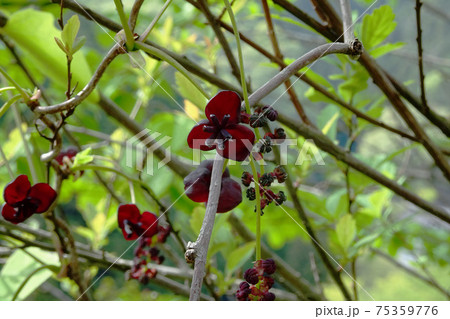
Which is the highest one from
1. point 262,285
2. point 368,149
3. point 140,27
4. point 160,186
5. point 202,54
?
point 368,149

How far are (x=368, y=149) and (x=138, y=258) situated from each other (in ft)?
4.35

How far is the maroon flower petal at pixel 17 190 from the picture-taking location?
332 millimetres

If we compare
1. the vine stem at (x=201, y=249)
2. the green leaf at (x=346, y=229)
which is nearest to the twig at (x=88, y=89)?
the vine stem at (x=201, y=249)

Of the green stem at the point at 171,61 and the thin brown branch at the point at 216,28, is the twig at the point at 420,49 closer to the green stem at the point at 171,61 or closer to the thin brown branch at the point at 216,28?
the thin brown branch at the point at 216,28

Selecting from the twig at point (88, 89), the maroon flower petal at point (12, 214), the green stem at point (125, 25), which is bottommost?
the maroon flower petal at point (12, 214)

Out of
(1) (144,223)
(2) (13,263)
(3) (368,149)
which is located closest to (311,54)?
(1) (144,223)

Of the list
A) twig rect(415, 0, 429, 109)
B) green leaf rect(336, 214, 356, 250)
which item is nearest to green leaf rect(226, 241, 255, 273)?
green leaf rect(336, 214, 356, 250)

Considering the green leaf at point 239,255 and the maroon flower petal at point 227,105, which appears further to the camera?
the green leaf at point 239,255

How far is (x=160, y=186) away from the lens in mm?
642

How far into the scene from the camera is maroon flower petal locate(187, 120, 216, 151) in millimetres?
260

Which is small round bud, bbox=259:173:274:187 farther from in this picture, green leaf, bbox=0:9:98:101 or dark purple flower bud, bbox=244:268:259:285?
green leaf, bbox=0:9:98:101

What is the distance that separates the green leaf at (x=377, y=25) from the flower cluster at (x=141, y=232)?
27 centimetres

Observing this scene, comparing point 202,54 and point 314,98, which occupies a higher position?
point 202,54
